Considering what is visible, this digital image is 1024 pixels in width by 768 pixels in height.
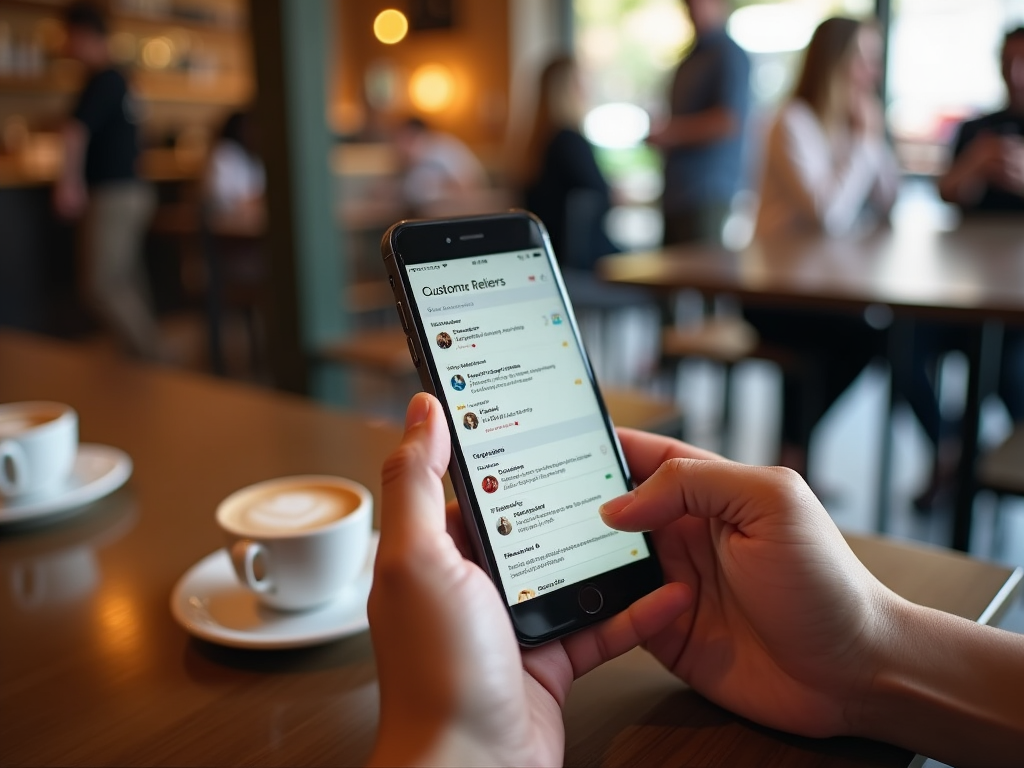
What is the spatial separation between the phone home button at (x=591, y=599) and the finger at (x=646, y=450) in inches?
3.9

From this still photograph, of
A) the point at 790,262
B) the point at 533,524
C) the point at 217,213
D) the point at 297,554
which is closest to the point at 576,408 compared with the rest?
the point at 533,524

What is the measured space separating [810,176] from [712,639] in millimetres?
2220

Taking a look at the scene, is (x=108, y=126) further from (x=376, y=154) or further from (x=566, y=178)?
(x=376, y=154)

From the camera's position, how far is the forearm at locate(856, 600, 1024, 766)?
46 cm

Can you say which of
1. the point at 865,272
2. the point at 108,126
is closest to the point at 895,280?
the point at 865,272

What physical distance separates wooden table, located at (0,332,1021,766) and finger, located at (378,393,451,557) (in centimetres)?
15

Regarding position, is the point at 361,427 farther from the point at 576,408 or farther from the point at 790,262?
the point at 790,262

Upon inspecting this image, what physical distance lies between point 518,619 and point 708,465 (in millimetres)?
137

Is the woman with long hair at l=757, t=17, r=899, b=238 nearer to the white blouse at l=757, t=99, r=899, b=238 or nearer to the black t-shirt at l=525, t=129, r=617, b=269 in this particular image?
the white blouse at l=757, t=99, r=899, b=238

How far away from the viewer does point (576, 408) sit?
0.58 meters

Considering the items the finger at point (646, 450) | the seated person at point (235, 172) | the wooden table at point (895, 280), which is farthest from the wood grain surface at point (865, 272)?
the seated person at point (235, 172)

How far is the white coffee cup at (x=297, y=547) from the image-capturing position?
0.58m

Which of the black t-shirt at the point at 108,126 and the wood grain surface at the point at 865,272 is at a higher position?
the black t-shirt at the point at 108,126

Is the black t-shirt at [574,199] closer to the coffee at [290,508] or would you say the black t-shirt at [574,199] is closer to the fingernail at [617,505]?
the coffee at [290,508]
